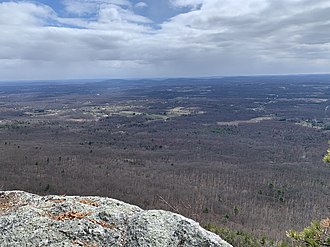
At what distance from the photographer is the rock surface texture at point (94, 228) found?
9594 mm

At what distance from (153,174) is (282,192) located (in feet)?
114

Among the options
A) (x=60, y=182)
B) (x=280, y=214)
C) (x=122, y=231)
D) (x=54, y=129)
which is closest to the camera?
(x=122, y=231)

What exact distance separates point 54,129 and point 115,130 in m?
31.5

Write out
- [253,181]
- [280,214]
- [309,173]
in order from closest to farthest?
[280,214] → [253,181] → [309,173]

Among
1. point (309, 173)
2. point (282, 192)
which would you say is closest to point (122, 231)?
point (282, 192)

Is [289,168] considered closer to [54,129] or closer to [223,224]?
[223,224]

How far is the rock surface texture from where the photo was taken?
959 cm

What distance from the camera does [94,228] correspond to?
10133 mm

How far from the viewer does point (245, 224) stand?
67375mm

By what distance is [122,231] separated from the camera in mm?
10398

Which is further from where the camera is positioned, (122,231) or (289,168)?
(289,168)

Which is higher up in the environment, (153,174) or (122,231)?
(122,231)

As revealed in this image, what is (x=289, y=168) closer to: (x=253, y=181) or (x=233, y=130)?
(x=253, y=181)

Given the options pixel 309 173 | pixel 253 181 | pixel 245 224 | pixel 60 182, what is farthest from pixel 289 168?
pixel 60 182
